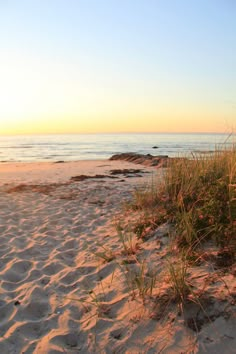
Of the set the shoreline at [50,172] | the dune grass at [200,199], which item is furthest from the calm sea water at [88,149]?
the shoreline at [50,172]

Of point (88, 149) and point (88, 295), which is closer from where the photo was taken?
point (88, 295)

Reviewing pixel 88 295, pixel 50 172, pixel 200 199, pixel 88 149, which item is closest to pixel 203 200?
pixel 200 199

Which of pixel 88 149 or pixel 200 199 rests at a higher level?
pixel 200 199

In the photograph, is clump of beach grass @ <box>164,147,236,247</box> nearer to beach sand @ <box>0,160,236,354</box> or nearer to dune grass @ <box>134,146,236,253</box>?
dune grass @ <box>134,146,236,253</box>

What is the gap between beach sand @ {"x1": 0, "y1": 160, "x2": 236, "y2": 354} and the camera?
7.86ft

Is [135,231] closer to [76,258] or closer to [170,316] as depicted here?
[76,258]

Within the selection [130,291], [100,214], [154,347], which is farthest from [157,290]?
[100,214]

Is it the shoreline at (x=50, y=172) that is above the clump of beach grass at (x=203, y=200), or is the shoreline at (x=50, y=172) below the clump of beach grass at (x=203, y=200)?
below

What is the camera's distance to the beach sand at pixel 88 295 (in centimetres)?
240

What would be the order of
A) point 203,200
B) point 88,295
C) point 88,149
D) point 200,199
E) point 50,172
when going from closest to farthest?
point 88,295
point 200,199
point 203,200
point 50,172
point 88,149

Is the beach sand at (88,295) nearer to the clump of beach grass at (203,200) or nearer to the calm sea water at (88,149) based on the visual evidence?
the clump of beach grass at (203,200)

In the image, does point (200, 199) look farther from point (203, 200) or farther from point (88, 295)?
point (88, 295)

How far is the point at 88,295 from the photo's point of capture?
3248 mm

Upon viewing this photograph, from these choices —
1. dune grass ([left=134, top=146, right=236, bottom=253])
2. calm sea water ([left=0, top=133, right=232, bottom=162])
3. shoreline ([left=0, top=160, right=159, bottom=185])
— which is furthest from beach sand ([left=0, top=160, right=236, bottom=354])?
shoreline ([left=0, top=160, right=159, bottom=185])
